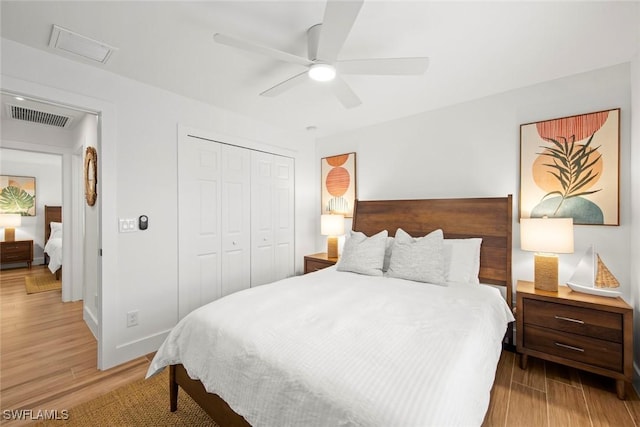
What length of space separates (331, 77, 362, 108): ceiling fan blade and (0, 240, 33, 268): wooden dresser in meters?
7.43

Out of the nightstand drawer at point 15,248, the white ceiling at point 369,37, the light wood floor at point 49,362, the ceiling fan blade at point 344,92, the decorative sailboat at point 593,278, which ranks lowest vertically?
the light wood floor at point 49,362

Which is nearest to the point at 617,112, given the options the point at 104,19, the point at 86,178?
the point at 104,19

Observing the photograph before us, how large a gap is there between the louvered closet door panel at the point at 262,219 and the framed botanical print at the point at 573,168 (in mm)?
2739

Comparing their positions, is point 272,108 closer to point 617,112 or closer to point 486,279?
point 486,279

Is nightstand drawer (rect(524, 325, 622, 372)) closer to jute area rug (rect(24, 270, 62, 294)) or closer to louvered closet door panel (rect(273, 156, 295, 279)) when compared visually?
louvered closet door panel (rect(273, 156, 295, 279))

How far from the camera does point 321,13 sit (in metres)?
1.57

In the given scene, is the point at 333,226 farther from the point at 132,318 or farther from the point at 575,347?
the point at 575,347

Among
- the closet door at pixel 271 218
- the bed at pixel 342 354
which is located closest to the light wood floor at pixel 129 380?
the bed at pixel 342 354

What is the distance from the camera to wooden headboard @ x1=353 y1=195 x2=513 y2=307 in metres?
2.49

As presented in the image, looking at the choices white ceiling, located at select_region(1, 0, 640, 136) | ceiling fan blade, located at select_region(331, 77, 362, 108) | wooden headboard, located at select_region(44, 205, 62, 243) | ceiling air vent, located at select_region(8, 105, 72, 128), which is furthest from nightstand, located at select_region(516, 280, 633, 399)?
wooden headboard, located at select_region(44, 205, 62, 243)

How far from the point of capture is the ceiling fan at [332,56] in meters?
1.33

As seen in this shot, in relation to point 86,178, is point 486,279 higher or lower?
lower

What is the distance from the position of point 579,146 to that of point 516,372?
191cm

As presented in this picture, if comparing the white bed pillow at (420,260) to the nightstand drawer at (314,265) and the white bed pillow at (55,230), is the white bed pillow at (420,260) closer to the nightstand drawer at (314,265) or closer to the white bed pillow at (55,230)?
the nightstand drawer at (314,265)
